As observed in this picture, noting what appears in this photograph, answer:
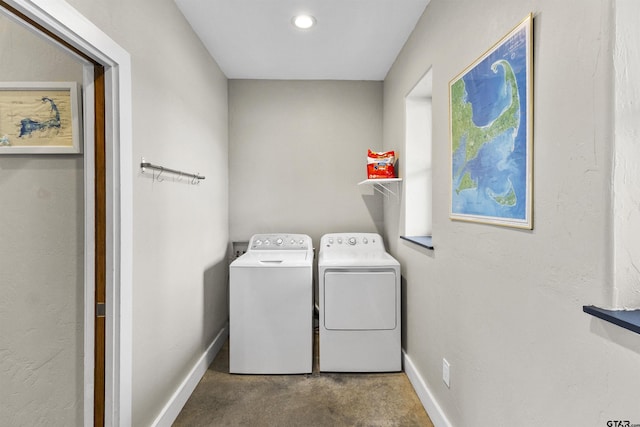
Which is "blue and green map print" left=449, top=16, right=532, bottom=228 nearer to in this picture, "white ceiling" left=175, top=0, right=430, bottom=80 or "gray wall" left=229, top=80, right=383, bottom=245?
"white ceiling" left=175, top=0, right=430, bottom=80

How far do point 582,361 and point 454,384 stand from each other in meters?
0.86

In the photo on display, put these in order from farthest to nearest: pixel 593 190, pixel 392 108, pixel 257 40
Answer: pixel 392 108 → pixel 257 40 → pixel 593 190

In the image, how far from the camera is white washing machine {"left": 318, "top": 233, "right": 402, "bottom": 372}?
234 centimetres

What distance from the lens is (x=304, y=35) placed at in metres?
2.29

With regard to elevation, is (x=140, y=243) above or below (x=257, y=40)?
below

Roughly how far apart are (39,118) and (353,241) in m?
2.25

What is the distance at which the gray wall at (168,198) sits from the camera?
152 centimetres

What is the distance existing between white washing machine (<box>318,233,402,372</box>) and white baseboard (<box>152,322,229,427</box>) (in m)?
0.86

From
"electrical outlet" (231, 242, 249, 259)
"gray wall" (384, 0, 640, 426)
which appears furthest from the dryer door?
"electrical outlet" (231, 242, 249, 259)

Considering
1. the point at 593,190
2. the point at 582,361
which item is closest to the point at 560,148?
the point at 593,190

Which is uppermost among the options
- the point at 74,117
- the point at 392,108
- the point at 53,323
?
the point at 392,108

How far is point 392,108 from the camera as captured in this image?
9.08 feet

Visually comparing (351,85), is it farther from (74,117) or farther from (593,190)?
(593,190)

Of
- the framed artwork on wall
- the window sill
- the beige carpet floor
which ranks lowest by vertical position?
the beige carpet floor
